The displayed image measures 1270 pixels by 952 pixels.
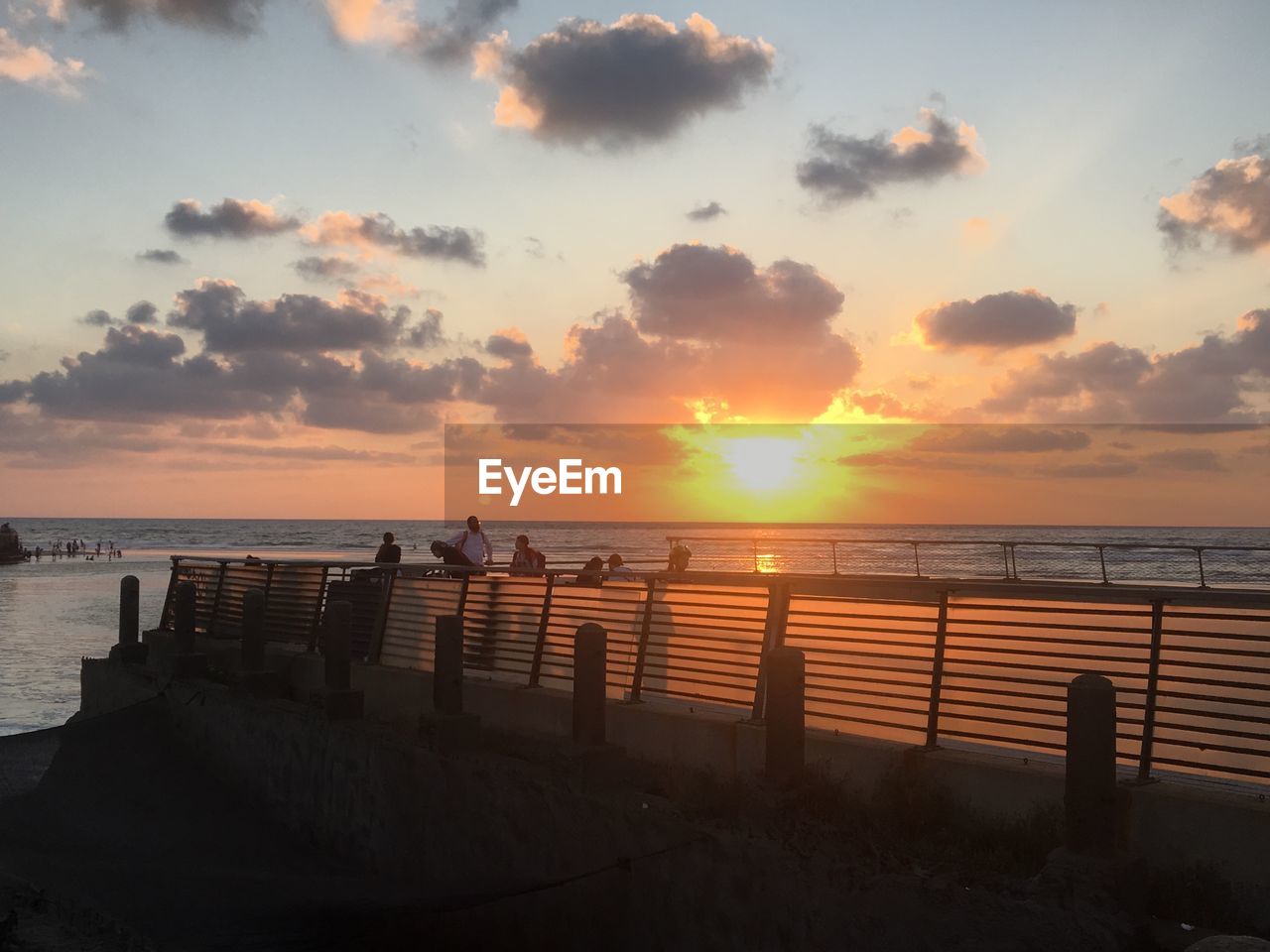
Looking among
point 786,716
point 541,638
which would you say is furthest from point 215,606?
point 786,716

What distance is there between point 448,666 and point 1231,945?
7.34m

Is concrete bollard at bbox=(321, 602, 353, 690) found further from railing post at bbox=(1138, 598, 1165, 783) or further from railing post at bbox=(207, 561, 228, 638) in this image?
railing post at bbox=(1138, 598, 1165, 783)

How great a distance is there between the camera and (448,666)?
10359 millimetres

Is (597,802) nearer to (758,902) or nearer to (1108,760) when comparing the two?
(758,902)

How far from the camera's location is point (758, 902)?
6.72 m

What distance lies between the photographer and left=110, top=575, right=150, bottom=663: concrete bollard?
1823 centimetres

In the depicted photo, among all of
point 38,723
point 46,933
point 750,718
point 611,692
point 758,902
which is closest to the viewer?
point 758,902

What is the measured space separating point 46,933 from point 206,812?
3.49m

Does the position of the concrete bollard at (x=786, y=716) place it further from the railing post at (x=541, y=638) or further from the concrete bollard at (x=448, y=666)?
the railing post at (x=541, y=638)

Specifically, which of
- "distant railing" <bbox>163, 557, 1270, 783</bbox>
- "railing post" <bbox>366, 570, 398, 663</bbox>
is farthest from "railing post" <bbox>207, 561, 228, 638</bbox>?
"railing post" <bbox>366, 570, 398, 663</bbox>

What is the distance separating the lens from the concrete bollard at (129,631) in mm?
18234

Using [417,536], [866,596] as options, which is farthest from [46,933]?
[417,536]

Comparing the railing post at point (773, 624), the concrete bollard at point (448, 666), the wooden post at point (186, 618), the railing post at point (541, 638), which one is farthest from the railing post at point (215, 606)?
the railing post at point (773, 624)

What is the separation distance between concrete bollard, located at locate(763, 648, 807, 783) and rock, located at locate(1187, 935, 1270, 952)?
372 cm
